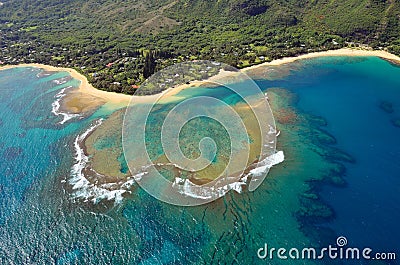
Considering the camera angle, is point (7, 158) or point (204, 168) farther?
point (7, 158)

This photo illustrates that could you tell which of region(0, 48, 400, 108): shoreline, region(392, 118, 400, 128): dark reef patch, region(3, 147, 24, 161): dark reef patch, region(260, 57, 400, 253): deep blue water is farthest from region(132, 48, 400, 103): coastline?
region(392, 118, 400, 128): dark reef patch

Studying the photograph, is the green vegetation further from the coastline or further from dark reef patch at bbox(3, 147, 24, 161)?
dark reef patch at bbox(3, 147, 24, 161)

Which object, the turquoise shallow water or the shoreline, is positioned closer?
the turquoise shallow water

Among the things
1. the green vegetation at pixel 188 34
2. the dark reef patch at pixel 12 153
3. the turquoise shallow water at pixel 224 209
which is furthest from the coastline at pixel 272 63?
the dark reef patch at pixel 12 153

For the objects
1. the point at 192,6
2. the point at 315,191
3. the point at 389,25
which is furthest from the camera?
the point at 192,6

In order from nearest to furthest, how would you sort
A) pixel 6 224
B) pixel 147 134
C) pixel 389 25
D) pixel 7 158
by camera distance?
1. pixel 6 224
2. pixel 7 158
3. pixel 147 134
4. pixel 389 25

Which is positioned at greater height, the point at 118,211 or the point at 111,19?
the point at 111,19

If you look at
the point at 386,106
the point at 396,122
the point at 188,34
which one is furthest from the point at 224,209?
the point at 188,34

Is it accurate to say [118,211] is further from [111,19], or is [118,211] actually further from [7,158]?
[111,19]

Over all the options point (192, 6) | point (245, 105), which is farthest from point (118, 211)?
point (192, 6)
